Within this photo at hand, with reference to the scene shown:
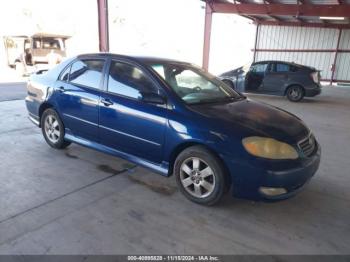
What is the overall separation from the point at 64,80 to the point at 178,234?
2615mm

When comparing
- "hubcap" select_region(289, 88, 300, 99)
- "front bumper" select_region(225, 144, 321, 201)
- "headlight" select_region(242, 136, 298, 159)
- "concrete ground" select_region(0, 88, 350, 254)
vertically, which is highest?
"headlight" select_region(242, 136, 298, 159)

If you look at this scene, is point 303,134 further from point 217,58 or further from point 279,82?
point 217,58

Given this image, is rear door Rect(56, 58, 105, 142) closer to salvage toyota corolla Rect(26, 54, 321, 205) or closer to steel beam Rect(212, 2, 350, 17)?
salvage toyota corolla Rect(26, 54, 321, 205)

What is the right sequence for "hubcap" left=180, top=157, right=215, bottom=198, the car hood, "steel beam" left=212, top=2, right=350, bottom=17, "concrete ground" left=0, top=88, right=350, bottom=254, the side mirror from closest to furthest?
"concrete ground" left=0, top=88, right=350, bottom=254 < the car hood < "hubcap" left=180, top=157, right=215, bottom=198 < the side mirror < "steel beam" left=212, top=2, right=350, bottom=17

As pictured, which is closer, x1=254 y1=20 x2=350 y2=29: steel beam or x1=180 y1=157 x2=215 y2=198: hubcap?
x1=180 y1=157 x2=215 y2=198: hubcap

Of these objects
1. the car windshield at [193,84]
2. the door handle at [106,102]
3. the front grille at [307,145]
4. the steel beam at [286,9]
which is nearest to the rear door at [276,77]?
the steel beam at [286,9]

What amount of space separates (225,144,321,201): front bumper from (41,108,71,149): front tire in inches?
101

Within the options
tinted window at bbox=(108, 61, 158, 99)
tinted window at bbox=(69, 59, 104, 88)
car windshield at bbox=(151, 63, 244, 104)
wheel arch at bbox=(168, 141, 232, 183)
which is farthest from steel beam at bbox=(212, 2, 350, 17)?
wheel arch at bbox=(168, 141, 232, 183)

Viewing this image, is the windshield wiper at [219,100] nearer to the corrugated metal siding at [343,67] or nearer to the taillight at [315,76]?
the taillight at [315,76]

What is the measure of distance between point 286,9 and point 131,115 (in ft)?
42.3

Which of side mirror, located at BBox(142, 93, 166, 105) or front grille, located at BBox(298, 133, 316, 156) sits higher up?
side mirror, located at BBox(142, 93, 166, 105)

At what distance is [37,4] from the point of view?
101 ft

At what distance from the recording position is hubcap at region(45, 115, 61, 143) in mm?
4090

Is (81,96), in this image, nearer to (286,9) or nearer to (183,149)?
(183,149)
